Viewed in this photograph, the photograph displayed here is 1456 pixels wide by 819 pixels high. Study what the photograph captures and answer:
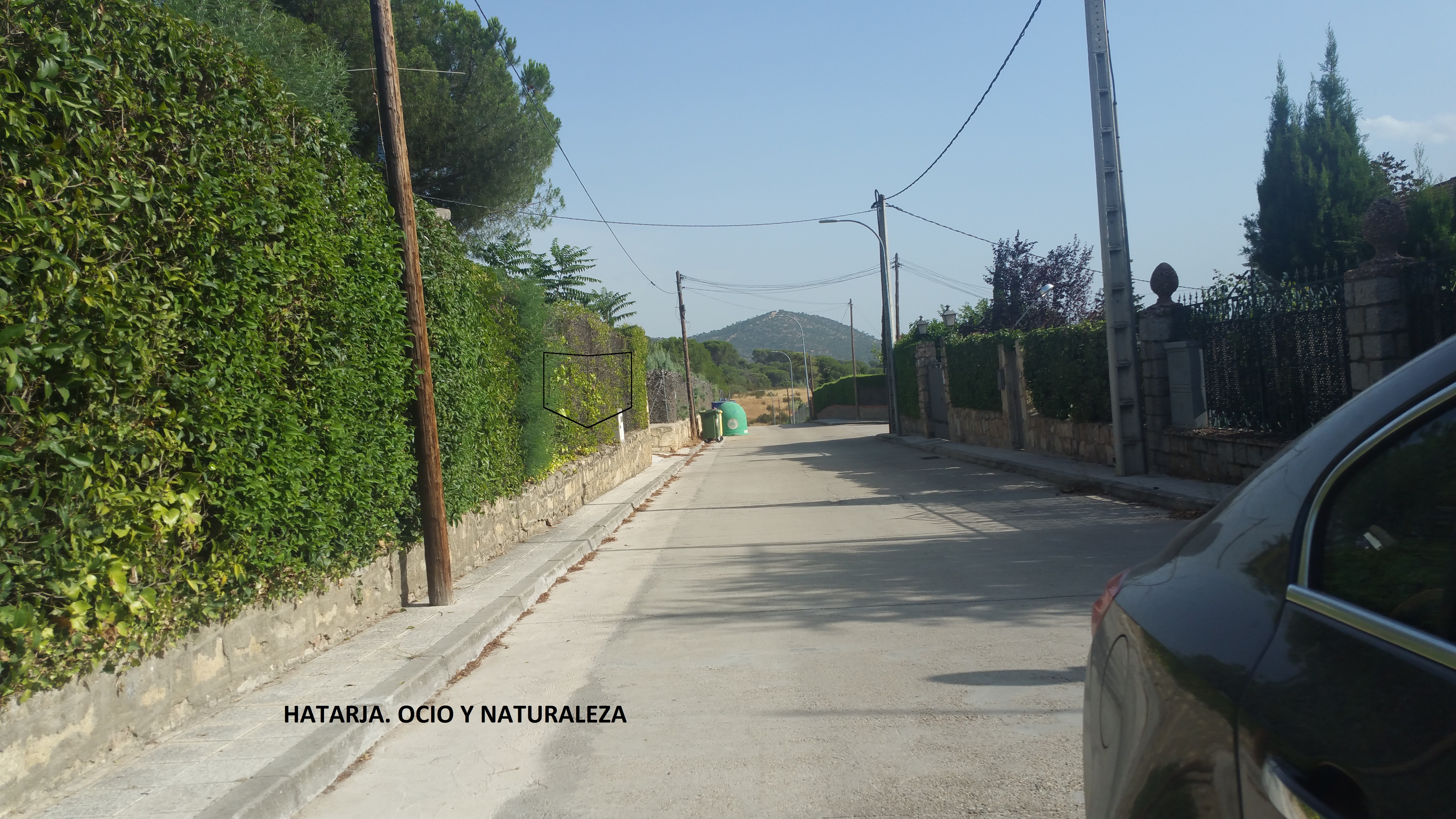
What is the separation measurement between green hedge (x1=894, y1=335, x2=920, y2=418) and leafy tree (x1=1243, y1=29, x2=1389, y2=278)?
1141 cm

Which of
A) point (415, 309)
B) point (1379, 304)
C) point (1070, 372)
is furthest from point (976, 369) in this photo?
point (415, 309)

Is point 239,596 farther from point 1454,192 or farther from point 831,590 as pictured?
point 1454,192

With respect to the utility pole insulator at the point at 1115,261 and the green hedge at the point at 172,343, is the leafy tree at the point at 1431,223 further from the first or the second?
the green hedge at the point at 172,343

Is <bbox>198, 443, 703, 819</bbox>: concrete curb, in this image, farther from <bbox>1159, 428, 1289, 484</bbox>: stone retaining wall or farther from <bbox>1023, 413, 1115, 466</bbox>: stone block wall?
<bbox>1023, 413, 1115, 466</bbox>: stone block wall

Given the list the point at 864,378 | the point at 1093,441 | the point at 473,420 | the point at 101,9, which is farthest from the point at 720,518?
the point at 864,378

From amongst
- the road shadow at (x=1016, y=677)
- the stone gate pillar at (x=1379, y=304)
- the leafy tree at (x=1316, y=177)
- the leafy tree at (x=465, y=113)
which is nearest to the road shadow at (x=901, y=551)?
the road shadow at (x=1016, y=677)

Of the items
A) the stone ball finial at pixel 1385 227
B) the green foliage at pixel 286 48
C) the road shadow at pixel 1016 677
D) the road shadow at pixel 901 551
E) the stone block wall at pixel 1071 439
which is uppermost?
the green foliage at pixel 286 48

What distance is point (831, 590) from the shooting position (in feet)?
27.3

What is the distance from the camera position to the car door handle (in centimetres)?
137

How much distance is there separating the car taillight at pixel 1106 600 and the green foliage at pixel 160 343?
3.65 m

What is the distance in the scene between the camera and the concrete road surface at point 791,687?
4184 mm

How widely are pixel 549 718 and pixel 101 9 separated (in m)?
4.10

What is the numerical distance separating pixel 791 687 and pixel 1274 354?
31.7 ft

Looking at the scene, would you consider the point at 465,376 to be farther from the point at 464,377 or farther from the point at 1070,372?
the point at 1070,372
